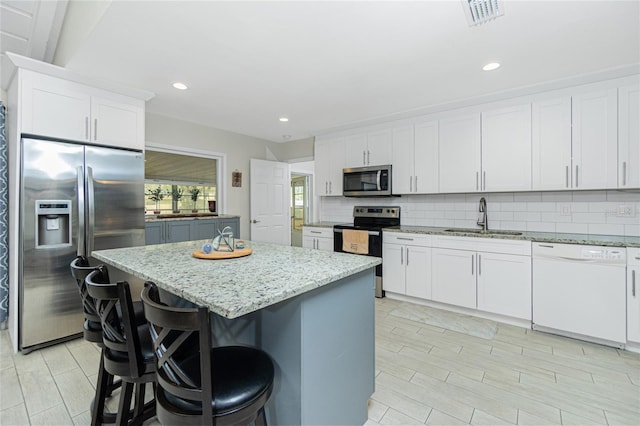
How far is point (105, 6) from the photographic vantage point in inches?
71.8

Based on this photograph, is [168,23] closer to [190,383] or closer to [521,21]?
[190,383]

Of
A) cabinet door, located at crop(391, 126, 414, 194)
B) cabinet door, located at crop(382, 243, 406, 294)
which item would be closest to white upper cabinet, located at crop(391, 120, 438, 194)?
cabinet door, located at crop(391, 126, 414, 194)

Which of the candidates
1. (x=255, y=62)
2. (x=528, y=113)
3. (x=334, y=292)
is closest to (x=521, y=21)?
(x=528, y=113)

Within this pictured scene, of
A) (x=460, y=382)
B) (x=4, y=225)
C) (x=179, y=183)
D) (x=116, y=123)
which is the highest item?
(x=116, y=123)

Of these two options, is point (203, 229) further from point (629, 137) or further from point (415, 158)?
point (629, 137)

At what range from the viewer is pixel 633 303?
7.91 feet

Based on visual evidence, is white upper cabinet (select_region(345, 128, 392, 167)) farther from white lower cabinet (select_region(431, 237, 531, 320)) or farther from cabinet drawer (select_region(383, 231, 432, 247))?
white lower cabinet (select_region(431, 237, 531, 320))

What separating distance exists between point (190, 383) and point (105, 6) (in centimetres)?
221

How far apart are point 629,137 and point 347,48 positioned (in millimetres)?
2663

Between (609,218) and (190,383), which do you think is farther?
(609,218)

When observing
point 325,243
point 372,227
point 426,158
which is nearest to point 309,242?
point 325,243

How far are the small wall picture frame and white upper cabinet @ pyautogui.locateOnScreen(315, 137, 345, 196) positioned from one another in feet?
4.20

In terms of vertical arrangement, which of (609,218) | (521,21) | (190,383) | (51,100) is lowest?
(190,383)

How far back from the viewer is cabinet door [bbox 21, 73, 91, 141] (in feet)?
8.00
